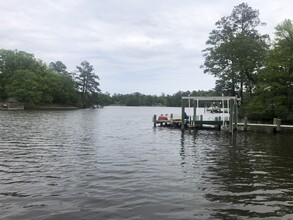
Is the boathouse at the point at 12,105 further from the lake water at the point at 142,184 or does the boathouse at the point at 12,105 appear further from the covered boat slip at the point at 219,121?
the lake water at the point at 142,184

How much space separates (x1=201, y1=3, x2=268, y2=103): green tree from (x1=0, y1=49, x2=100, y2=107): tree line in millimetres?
61872

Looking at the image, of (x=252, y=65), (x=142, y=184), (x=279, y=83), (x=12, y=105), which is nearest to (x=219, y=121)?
(x=279, y=83)

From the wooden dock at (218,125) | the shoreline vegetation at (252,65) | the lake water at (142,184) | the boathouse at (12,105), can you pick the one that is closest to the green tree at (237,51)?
the shoreline vegetation at (252,65)

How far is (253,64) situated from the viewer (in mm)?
51938

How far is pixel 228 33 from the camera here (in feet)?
188

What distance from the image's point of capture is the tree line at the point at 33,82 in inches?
3976

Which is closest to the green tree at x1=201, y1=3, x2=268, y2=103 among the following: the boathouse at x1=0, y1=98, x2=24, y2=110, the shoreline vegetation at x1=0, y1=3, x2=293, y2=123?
the shoreline vegetation at x1=0, y1=3, x2=293, y2=123

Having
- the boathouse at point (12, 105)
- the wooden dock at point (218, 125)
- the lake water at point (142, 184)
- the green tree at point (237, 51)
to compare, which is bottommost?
the lake water at point (142, 184)

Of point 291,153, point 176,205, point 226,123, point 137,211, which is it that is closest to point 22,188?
→ point 137,211

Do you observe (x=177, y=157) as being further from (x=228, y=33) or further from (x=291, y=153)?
(x=228, y=33)

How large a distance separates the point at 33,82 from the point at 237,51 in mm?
69104

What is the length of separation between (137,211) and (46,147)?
13.9 m

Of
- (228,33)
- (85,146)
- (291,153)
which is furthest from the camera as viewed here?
(228,33)

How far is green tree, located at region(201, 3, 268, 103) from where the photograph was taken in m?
52.4
